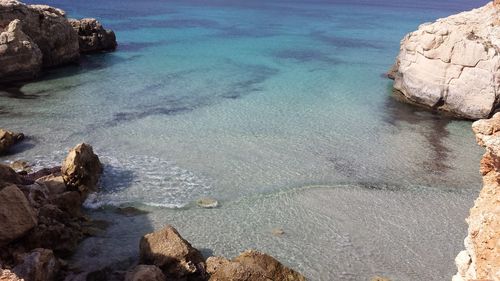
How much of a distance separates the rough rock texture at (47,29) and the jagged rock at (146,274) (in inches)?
1066

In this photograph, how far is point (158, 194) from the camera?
1656 cm

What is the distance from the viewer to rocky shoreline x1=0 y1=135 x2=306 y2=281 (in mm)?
10406

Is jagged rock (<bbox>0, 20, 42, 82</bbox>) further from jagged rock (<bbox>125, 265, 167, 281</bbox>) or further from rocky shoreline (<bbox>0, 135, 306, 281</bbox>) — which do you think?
jagged rock (<bbox>125, 265, 167, 281</bbox>)

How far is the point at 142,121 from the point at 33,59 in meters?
12.3

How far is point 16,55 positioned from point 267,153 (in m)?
19.8

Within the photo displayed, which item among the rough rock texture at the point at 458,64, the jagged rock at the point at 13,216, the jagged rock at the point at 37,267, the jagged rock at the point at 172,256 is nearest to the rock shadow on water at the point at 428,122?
the rough rock texture at the point at 458,64

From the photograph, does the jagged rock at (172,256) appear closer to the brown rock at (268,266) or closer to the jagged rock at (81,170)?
the brown rock at (268,266)

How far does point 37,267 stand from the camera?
10.0 metres

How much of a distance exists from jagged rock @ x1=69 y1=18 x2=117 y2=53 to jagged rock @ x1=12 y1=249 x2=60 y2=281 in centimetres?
3272

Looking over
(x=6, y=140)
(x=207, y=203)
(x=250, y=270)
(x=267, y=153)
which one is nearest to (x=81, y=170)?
(x=207, y=203)

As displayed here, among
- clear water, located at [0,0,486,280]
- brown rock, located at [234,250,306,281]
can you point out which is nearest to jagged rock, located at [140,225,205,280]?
brown rock, located at [234,250,306,281]

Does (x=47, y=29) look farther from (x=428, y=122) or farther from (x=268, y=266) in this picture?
(x=268, y=266)

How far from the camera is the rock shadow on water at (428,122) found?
20391 mm

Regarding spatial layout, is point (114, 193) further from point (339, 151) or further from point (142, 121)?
point (339, 151)
